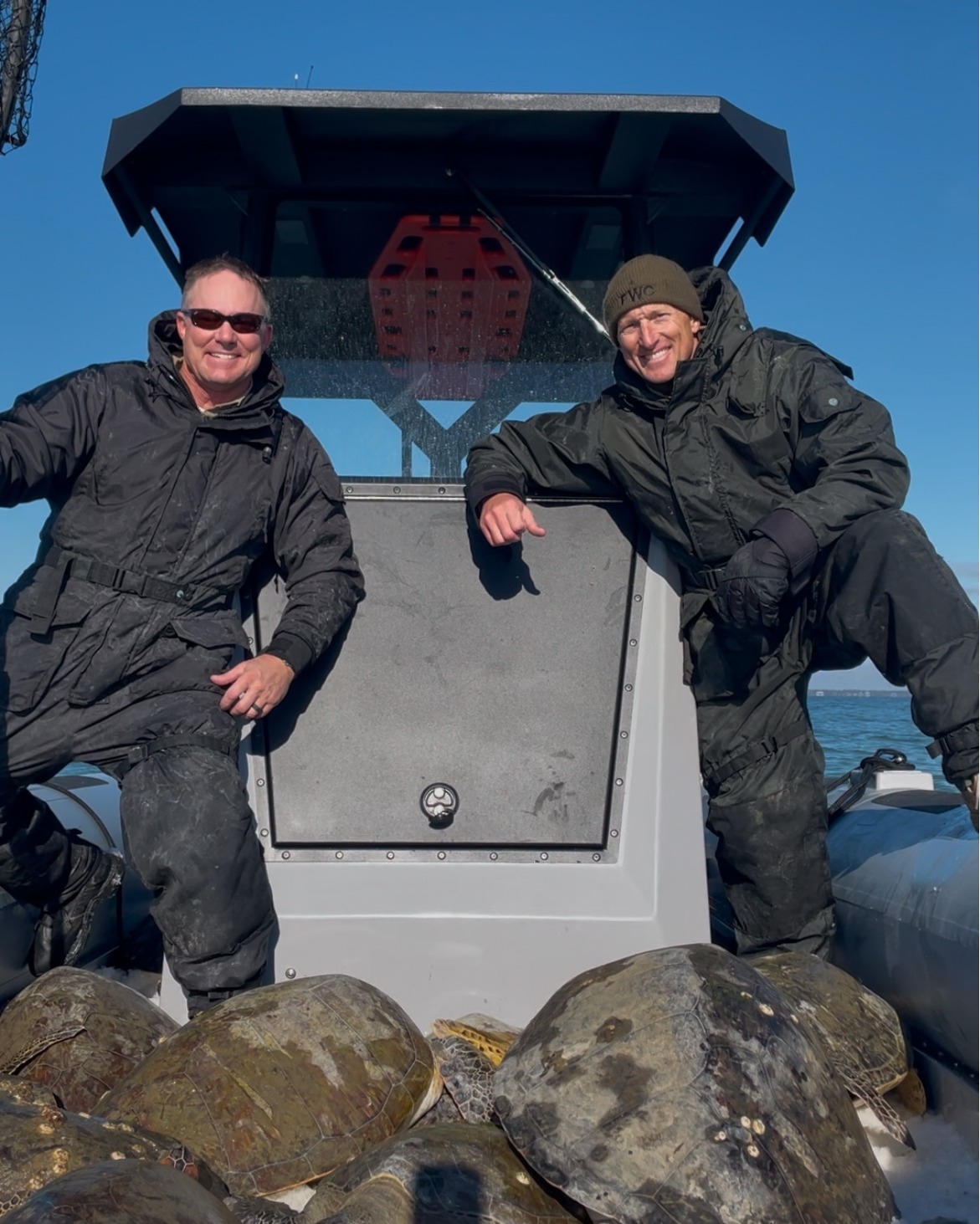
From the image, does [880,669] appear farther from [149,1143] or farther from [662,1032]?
[149,1143]

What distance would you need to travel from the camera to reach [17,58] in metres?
2.43

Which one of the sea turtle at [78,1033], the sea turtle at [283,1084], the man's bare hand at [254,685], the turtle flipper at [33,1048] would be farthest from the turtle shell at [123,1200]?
the man's bare hand at [254,685]

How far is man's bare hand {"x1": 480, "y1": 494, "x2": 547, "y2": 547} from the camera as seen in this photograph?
3.42 m

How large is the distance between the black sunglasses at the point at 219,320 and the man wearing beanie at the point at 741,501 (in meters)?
0.82

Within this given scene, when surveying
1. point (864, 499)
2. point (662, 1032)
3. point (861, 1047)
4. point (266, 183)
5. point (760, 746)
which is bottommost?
point (861, 1047)

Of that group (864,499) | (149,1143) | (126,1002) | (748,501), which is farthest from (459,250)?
(149,1143)

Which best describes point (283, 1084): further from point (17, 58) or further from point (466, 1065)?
point (17, 58)

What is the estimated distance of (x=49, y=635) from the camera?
3209 millimetres

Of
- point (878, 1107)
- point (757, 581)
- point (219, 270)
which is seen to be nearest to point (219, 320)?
point (219, 270)

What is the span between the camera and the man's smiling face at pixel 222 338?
3.32m

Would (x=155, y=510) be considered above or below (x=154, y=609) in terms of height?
above

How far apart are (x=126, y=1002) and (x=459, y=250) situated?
9.07 feet

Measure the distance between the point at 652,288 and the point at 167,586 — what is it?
171cm

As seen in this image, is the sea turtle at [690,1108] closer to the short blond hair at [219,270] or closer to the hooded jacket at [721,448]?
the hooded jacket at [721,448]
